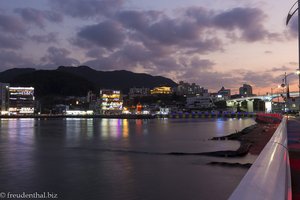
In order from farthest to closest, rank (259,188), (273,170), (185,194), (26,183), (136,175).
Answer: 1. (136,175)
2. (26,183)
3. (185,194)
4. (273,170)
5. (259,188)

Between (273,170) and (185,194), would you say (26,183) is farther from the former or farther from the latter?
(273,170)

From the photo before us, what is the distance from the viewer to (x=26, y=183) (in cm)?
1953

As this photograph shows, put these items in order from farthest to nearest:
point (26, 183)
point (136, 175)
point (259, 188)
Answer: point (136, 175), point (26, 183), point (259, 188)

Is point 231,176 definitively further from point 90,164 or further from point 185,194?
point 90,164

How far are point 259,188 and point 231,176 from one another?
16690 mm

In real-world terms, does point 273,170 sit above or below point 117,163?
above

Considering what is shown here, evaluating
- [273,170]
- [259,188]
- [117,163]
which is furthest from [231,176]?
[259,188]

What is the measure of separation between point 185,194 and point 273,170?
12.1 meters

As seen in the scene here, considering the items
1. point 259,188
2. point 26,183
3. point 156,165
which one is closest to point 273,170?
point 259,188

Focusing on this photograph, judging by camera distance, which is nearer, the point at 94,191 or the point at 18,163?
the point at 94,191

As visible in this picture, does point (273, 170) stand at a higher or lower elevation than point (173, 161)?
higher

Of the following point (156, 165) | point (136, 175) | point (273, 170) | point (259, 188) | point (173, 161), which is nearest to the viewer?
point (259, 188)

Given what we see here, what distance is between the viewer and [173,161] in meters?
27.6

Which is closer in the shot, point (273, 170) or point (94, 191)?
point (273, 170)
